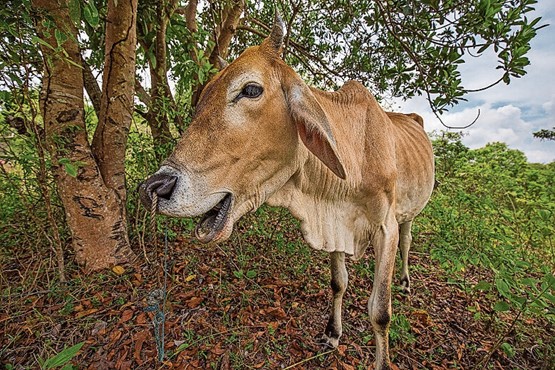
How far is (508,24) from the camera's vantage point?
7.54 feet

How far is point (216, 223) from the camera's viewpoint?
155 cm

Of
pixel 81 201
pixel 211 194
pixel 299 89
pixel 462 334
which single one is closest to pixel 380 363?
pixel 462 334

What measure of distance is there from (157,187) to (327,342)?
75.1 inches

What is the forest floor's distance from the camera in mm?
2117

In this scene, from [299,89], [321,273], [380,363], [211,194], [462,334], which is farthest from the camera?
[321,273]

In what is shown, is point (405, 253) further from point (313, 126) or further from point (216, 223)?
point (216, 223)

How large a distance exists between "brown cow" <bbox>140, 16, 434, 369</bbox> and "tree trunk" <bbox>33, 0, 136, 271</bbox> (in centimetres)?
137

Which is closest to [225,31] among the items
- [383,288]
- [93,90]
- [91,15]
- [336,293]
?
[93,90]

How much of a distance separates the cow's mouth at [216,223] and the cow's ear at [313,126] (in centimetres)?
51

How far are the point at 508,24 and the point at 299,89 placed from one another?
71.9 inches

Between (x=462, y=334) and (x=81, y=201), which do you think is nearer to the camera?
(x=81, y=201)

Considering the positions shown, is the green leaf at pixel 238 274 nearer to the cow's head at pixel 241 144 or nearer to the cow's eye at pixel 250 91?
the cow's head at pixel 241 144

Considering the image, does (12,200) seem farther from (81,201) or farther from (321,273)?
(321,273)

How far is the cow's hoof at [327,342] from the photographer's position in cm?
245
